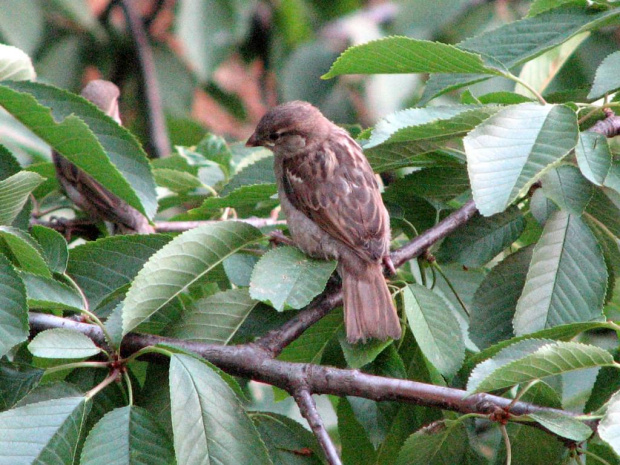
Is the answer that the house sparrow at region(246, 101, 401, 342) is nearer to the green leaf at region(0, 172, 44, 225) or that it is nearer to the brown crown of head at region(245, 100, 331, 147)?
the brown crown of head at region(245, 100, 331, 147)

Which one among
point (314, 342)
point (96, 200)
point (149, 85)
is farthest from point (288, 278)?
point (149, 85)

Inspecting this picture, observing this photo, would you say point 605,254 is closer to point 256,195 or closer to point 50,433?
point 256,195

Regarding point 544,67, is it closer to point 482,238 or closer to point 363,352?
point 482,238

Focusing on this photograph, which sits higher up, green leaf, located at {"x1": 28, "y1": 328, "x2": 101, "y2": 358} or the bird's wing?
green leaf, located at {"x1": 28, "y1": 328, "x2": 101, "y2": 358}

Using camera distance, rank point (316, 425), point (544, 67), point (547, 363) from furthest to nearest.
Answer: point (544, 67) < point (316, 425) < point (547, 363)

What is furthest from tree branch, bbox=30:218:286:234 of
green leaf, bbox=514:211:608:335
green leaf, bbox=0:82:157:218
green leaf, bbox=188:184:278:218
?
green leaf, bbox=514:211:608:335

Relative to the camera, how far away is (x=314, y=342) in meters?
2.04

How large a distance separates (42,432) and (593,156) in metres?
1.37

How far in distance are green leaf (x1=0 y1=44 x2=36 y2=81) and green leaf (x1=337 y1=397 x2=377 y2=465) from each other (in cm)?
127

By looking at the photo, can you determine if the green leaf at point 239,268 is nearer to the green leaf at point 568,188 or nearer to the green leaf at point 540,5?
the green leaf at point 568,188

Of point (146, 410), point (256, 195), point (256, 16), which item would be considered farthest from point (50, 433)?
point (256, 16)

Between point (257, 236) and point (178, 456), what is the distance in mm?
676

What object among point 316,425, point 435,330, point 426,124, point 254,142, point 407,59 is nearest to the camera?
point 316,425

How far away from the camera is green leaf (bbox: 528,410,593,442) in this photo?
150cm
